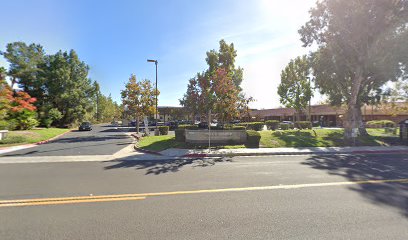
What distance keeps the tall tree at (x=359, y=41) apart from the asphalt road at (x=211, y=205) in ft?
48.0

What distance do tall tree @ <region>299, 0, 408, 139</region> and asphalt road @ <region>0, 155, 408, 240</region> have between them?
14.6 metres

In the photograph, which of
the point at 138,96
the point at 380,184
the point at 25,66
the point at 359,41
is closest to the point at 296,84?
the point at 359,41

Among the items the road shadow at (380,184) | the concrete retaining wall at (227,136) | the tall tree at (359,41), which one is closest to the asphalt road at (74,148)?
the concrete retaining wall at (227,136)

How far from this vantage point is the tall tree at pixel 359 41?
18703mm

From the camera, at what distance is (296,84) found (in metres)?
41.8

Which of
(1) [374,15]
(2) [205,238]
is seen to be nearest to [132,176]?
(2) [205,238]

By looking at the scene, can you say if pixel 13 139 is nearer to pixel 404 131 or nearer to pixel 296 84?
pixel 404 131

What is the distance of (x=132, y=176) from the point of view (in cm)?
842

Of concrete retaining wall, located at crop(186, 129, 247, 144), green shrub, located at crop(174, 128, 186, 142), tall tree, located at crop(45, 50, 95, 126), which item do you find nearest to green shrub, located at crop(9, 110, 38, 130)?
tall tree, located at crop(45, 50, 95, 126)

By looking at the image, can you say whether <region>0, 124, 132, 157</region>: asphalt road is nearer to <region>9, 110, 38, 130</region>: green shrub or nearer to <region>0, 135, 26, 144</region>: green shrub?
<region>0, 135, 26, 144</region>: green shrub

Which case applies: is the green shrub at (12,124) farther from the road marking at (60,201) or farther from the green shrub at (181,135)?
the road marking at (60,201)

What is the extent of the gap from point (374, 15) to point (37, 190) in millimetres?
24806

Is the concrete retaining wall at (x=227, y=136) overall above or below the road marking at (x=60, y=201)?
above

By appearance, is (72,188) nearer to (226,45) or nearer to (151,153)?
(151,153)
